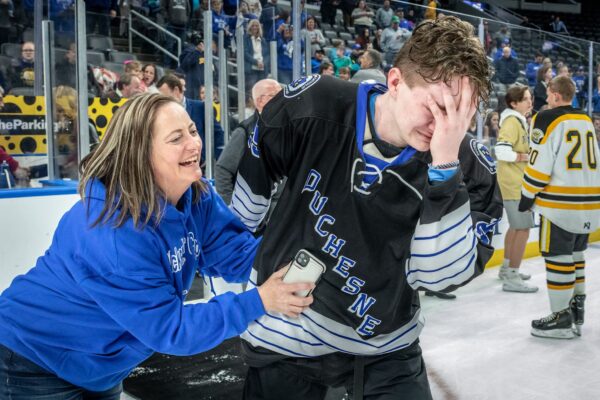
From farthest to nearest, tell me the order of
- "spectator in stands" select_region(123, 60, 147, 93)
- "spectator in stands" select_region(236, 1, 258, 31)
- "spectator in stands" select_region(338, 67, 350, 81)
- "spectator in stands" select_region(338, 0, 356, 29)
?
"spectator in stands" select_region(338, 0, 356, 29) → "spectator in stands" select_region(338, 67, 350, 81) → "spectator in stands" select_region(236, 1, 258, 31) → "spectator in stands" select_region(123, 60, 147, 93)

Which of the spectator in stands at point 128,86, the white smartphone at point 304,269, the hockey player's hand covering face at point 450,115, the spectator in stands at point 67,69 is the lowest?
the white smartphone at point 304,269

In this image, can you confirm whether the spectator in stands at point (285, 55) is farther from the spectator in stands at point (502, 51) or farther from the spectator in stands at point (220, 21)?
the spectator in stands at point (502, 51)

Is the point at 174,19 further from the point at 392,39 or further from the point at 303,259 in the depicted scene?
the point at 303,259

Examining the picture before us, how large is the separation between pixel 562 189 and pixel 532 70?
358 cm

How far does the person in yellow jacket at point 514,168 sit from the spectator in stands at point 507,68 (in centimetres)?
171

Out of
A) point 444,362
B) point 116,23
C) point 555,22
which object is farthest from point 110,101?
point 555,22

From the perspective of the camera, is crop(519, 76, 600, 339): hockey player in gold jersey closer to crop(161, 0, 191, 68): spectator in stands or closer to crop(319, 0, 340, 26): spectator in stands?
crop(161, 0, 191, 68): spectator in stands

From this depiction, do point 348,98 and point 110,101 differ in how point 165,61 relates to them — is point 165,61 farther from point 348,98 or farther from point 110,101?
point 348,98

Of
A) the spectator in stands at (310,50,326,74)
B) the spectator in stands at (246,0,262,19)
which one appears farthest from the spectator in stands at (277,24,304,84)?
the spectator in stands at (310,50,326,74)

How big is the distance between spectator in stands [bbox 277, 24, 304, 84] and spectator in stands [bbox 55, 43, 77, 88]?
152 cm

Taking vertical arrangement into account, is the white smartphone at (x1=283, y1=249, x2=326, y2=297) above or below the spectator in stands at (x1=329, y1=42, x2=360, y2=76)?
below

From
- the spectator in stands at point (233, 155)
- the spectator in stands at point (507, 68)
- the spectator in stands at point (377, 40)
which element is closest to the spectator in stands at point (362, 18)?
the spectator in stands at point (377, 40)

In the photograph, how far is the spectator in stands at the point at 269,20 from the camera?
16.0 feet

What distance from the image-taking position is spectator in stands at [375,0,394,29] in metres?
6.31
